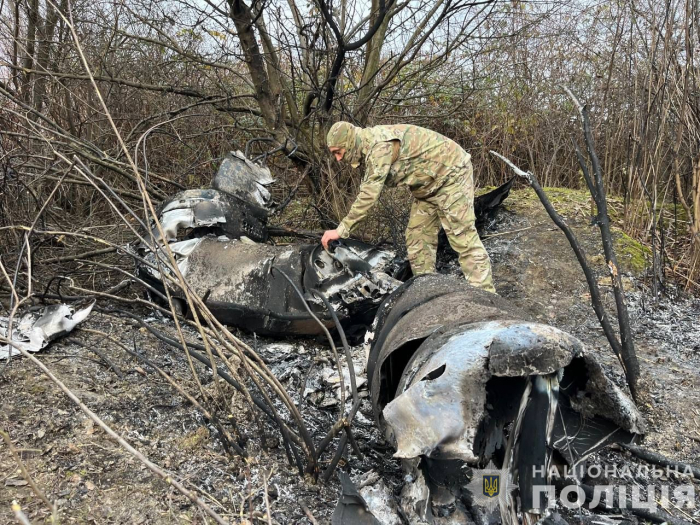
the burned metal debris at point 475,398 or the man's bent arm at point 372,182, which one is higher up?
the man's bent arm at point 372,182

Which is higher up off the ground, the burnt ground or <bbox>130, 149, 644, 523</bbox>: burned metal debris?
<bbox>130, 149, 644, 523</bbox>: burned metal debris

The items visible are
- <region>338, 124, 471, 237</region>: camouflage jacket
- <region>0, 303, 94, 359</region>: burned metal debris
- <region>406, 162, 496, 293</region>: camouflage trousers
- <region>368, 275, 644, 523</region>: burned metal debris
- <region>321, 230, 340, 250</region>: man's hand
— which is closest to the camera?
<region>368, 275, 644, 523</region>: burned metal debris

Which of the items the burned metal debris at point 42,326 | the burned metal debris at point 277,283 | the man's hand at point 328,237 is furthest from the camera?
the man's hand at point 328,237

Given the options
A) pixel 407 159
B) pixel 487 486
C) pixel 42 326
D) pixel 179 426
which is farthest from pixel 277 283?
pixel 487 486

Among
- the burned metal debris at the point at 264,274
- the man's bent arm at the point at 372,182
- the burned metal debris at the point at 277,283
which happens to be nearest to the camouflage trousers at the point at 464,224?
the man's bent arm at the point at 372,182

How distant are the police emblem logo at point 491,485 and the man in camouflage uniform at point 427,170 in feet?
8.06

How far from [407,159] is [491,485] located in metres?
2.84

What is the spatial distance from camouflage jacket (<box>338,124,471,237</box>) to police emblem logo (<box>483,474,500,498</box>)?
2395mm

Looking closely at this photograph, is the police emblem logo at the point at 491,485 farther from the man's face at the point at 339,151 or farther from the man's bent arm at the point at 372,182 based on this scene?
the man's face at the point at 339,151

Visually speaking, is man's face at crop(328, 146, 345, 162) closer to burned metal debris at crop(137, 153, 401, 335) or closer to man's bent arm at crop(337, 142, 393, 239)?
man's bent arm at crop(337, 142, 393, 239)

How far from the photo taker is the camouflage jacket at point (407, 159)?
3.90m

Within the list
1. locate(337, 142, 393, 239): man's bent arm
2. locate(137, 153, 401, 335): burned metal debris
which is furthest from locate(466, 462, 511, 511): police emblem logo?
locate(337, 142, 393, 239): man's bent arm

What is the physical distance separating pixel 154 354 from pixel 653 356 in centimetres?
→ 319

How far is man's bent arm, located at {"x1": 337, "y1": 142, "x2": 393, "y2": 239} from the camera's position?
3.73m
